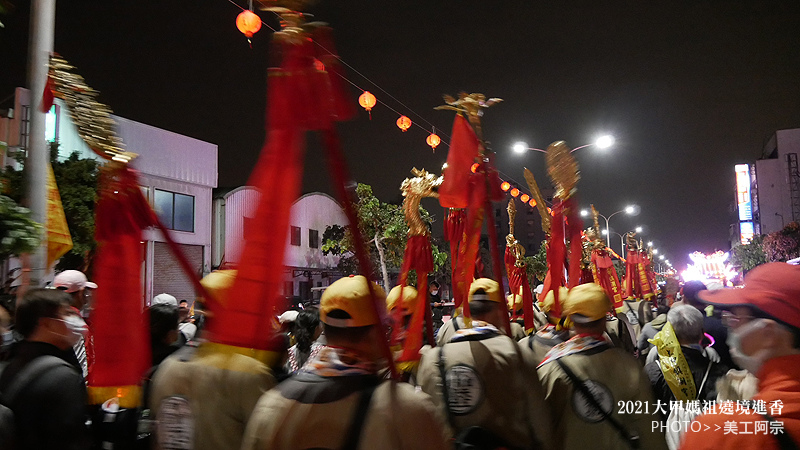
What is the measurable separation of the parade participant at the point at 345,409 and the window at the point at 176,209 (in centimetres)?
2719

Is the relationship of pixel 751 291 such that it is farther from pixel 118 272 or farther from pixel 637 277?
pixel 637 277

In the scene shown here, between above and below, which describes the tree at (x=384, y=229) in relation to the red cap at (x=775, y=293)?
above

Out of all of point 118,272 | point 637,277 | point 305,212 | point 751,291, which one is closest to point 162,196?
point 305,212

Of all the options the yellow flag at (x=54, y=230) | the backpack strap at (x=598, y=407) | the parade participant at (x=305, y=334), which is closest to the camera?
the backpack strap at (x=598, y=407)

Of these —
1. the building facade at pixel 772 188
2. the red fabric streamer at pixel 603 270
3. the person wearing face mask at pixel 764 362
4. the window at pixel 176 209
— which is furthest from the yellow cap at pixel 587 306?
the building facade at pixel 772 188

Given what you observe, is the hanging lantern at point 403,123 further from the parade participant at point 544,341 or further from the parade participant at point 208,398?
the parade participant at point 208,398

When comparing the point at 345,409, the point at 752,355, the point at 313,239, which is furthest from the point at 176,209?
the point at 752,355

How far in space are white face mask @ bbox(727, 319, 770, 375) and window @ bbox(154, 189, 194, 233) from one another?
91.2 ft

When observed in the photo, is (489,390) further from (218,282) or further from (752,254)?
(752,254)

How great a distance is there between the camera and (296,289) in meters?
42.3

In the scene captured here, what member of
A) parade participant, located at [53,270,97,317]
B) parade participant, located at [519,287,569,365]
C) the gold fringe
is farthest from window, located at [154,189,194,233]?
the gold fringe

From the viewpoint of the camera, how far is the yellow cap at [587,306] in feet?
14.1

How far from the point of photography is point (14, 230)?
4719 mm

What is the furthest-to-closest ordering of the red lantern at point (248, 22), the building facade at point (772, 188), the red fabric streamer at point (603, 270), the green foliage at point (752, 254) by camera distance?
the building facade at point (772, 188) < the green foliage at point (752, 254) < the red fabric streamer at point (603, 270) < the red lantern at point (248, 22)
